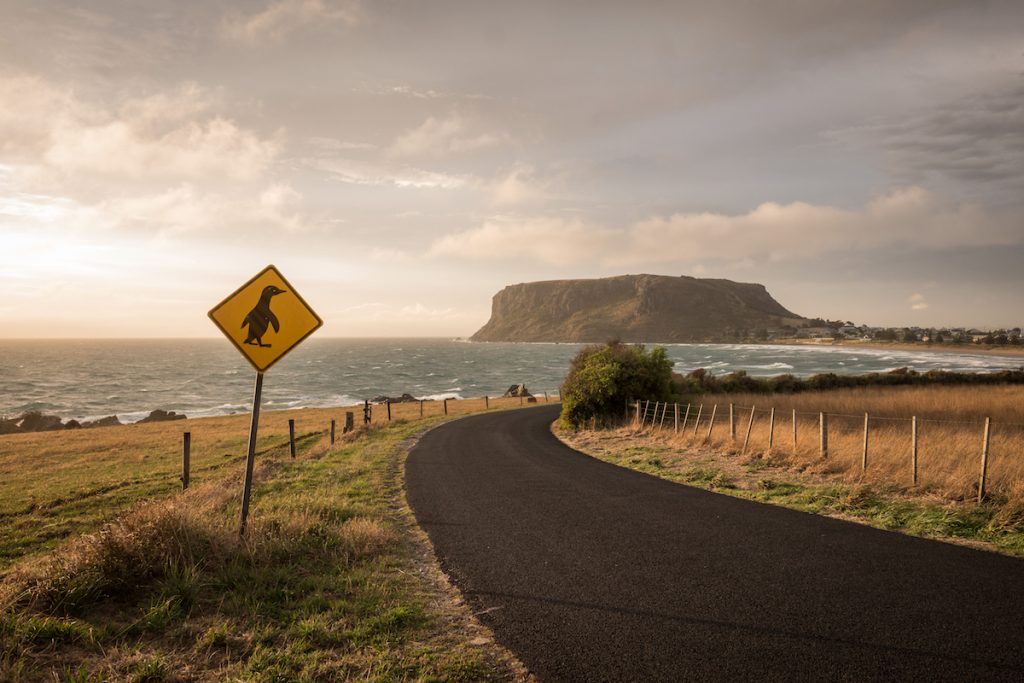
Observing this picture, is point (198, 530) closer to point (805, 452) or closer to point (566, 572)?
point (566, 572)

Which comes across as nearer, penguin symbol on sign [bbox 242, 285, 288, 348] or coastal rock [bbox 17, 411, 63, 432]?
penguin symbol on sign [bbox 242, 285, 288, 348]

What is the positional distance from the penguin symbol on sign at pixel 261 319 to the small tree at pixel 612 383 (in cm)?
2317

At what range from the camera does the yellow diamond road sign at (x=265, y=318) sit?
7.10 metres

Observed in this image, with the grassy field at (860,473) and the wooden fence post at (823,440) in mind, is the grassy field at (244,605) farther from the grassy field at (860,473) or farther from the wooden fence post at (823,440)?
the wooden fence post at (823,440)

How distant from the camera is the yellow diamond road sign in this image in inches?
280

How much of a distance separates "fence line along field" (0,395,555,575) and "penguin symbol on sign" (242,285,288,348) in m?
5.96

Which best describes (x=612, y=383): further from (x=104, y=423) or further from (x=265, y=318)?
(x=104, y=423)

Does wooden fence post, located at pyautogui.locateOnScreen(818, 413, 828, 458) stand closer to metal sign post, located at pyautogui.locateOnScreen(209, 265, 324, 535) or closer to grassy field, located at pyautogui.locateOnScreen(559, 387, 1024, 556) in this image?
grassy field, located at pyautogui.locateOnScreen(559, 387, 1024, 556)

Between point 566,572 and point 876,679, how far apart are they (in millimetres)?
3707

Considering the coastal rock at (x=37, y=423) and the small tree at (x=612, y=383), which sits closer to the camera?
the small tree at (x=612, y=383)

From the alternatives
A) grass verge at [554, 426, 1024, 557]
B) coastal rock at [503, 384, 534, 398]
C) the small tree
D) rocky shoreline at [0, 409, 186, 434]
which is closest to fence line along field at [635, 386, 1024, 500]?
grass verge at [554, 426, 1024, 557]

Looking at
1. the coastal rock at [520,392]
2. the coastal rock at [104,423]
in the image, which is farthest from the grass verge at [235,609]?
the coastal rock at [104,423]

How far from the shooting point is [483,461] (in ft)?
59.8

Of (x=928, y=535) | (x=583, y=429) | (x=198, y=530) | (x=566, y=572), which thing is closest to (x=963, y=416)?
(x=583, y=429)
